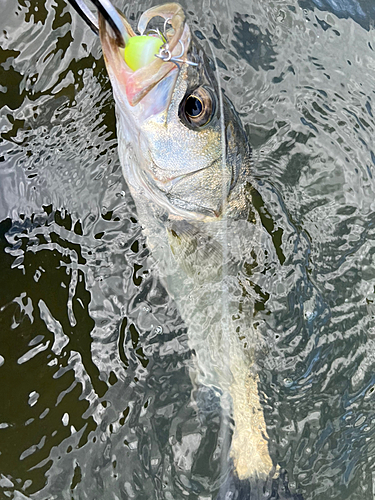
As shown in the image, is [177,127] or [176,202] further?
[176,202]

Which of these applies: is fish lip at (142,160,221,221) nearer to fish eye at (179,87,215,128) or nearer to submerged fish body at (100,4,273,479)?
submerged fish body at (100,4,273,479)

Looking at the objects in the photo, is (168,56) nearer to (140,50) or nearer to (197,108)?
(140,50)

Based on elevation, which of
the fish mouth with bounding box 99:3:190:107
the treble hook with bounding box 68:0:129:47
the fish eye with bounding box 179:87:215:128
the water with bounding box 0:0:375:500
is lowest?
the water with bounding box 0:0:375:500

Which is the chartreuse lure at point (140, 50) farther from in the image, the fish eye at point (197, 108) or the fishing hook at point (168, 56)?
the fish eye at point (197, 108)

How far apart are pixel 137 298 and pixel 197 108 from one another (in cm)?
106

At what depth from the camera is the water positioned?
2221 millimetres

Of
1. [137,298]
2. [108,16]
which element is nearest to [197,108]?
[108,16]

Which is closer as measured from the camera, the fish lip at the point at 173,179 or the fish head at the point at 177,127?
the fish head at the point at 177,127

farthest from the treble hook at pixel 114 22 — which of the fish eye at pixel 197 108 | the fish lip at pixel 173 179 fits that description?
the fish lip at pixel 173 179

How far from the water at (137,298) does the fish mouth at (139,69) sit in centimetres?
74

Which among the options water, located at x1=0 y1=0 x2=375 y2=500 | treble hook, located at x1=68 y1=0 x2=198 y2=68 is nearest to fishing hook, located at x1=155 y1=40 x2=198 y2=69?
treble hook, located at x1=68 y1=0 x2=198 y2=68

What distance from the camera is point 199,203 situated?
7.18 ft

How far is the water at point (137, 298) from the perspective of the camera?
7.29 ft

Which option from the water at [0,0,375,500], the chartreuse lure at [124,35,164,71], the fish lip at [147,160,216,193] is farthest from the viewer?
the water at [0,0,375,500]
